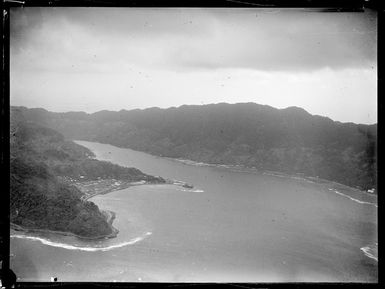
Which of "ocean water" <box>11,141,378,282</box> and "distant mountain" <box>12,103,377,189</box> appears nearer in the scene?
"ocean water" <box>11,141,378,282</box>

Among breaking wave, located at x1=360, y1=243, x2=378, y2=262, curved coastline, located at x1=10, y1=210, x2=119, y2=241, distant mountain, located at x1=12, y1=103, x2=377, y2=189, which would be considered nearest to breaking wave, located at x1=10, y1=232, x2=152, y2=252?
curved coastline, located at x1=10, y1=210, x2=119, y2=241

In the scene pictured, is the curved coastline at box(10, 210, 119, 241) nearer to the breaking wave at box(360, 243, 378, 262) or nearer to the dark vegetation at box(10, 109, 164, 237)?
the dark vegetation at box(10, 109, 164, 237)

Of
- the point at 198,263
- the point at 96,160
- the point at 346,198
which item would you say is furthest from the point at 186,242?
the point at 346,198

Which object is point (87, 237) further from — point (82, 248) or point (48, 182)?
point (48, 182)

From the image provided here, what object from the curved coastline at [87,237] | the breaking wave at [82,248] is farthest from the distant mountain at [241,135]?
the breaking wave at [82,248]
